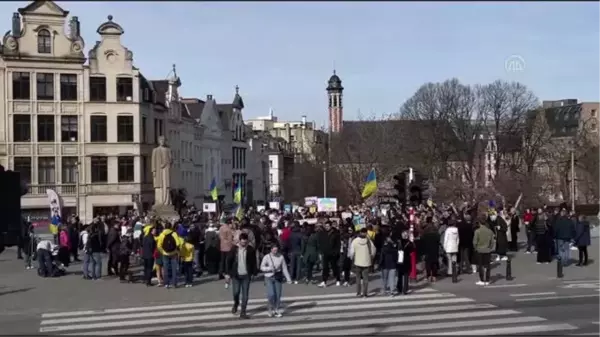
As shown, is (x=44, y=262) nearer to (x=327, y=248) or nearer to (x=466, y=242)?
(x=327, y=248)

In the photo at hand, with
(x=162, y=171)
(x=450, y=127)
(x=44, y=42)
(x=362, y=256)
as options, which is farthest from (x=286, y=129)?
(x=362, y=256)

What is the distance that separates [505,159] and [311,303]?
200 ft

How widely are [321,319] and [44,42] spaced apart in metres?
48.0

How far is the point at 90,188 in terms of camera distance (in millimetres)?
61188

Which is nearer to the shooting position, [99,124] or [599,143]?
[99,124]

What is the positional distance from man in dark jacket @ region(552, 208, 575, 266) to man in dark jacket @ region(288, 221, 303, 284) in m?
8.41

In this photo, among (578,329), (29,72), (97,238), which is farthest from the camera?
(29,72)

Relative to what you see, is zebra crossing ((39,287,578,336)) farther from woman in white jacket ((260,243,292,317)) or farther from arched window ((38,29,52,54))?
arched window ((38,29,52,54))

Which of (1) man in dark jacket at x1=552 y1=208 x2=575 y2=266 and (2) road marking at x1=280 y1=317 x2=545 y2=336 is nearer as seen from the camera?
(2) road marking at x1=280 y1=317 x2=545 y2=336

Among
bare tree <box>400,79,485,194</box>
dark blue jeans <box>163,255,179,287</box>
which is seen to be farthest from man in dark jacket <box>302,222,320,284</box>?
bare tree <box>400,79,485,194</box>

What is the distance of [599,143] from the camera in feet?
264

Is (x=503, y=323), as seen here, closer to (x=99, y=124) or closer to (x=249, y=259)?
(x=249, y=259)

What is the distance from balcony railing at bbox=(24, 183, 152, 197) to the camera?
59500 mm

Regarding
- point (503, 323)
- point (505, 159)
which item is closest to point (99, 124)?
point (505, 159)
